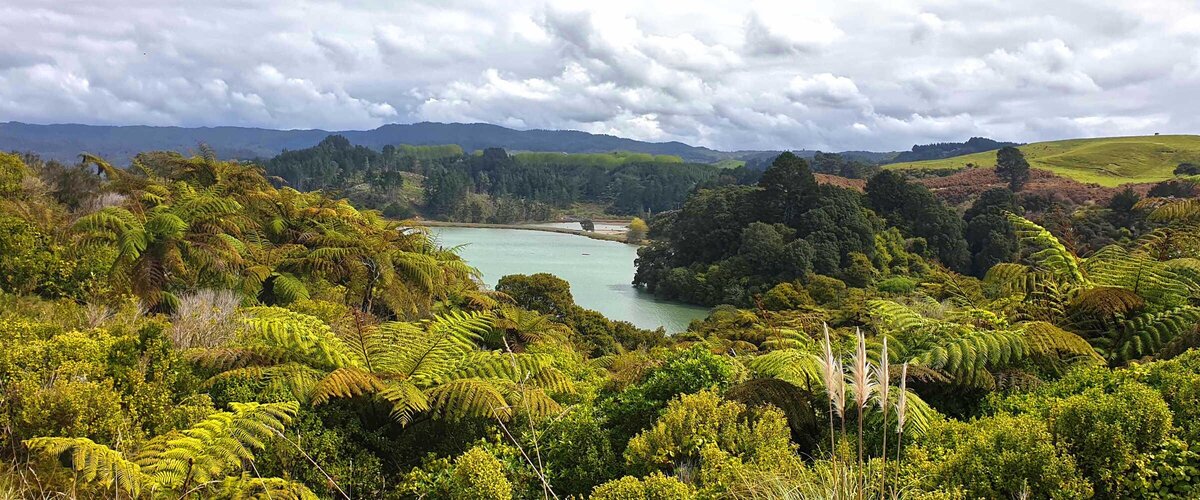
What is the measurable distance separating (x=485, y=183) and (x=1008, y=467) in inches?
4414

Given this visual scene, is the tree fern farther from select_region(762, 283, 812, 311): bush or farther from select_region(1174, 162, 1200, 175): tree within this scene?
select_region(1174, 162, 1200, 175): tree

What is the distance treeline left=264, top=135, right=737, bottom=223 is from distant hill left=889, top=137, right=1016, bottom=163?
6683 cm

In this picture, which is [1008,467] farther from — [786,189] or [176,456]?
[786,189]

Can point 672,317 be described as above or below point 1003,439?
below

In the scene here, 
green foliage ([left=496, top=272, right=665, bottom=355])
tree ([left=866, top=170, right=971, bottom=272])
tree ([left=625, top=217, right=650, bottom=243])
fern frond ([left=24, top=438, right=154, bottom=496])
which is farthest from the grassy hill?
fern frond ([left=24, top=438, right=154, bottom=496])

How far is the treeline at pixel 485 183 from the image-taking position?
91.0 metres

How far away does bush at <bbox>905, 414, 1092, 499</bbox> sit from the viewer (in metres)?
2.39

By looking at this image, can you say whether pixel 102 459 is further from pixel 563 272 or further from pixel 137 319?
pixel 563 272

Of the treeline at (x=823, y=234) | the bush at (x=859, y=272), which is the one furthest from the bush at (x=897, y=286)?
the bush at (x=859, y=272)

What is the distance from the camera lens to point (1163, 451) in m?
2.45

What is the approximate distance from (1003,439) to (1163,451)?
52cm

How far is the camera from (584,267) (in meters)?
45.6

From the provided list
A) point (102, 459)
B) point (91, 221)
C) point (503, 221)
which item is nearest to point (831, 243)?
point (91, 221)

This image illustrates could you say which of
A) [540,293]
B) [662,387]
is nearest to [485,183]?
[540,293]
